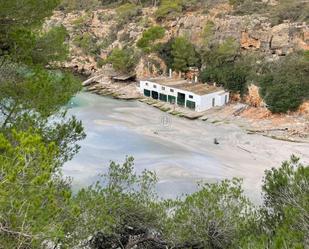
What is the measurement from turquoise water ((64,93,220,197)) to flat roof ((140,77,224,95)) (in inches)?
150

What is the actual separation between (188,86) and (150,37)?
10.6m

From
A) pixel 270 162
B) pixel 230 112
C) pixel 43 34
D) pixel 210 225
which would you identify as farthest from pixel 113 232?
pixel 230 112

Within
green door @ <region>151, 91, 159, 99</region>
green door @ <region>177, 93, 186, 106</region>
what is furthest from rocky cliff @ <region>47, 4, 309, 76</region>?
green door @ <region>177, 93, 186, 106</region>

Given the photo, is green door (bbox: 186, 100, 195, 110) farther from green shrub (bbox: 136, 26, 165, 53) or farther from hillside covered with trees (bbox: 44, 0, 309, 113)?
green shrub (bbox: 136, 26, 165, 53)

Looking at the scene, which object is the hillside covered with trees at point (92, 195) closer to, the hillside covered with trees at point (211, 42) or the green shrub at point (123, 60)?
the hillside covered with trees at point (211, 42)

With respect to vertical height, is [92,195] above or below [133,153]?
above

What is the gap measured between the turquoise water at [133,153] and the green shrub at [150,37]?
473 inches

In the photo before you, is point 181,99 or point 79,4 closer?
point 181,99

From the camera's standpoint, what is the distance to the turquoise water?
25006 millimetres

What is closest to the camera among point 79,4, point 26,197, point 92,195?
point 26,197

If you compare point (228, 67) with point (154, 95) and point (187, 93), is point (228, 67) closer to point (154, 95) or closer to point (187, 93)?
point (187, 93)

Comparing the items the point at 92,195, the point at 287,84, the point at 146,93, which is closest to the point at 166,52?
the point at 146,93

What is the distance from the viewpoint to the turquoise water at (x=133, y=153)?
82.0ft

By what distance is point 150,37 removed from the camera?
5103 cm
